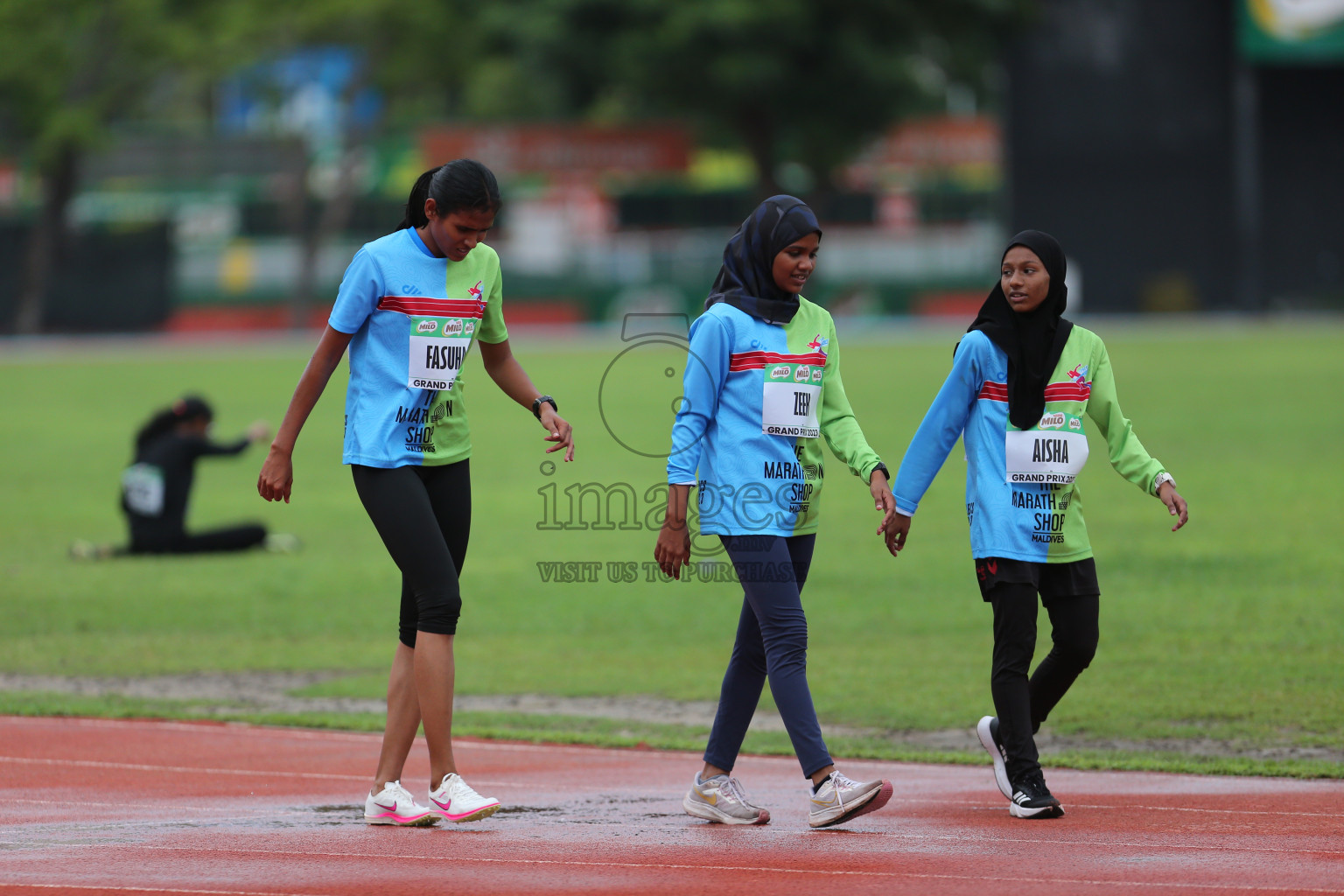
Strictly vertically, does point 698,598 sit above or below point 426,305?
below

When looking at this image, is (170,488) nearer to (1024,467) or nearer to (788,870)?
(1024,467)

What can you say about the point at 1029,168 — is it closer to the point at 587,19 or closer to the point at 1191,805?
the point at 587,19

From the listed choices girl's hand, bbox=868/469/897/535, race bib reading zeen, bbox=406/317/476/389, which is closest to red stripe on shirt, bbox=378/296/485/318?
race bib reading zeen, bbox=406/317/476/389

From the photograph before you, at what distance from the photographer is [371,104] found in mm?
55500

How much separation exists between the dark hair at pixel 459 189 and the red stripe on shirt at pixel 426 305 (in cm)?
28

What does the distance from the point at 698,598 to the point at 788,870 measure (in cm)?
693

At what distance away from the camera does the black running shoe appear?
18.9ft

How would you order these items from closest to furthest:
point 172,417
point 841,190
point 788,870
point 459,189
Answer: point 788,870 → point 459,189 → point 172,417 → point 841,190

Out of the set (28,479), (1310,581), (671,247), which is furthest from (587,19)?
(1310,581)

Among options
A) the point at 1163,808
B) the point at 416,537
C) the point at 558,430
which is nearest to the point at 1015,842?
the point at 1163,808

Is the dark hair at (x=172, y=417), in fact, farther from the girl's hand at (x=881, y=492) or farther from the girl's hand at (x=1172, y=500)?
the girl's hand at (x=1172, y=500)

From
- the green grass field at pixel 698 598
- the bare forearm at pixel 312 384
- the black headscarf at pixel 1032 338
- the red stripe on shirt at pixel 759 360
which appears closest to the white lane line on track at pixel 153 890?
the bare forearm at pixel 312 384

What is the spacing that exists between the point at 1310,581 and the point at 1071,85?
3881cm

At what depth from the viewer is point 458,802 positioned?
18.4ft
